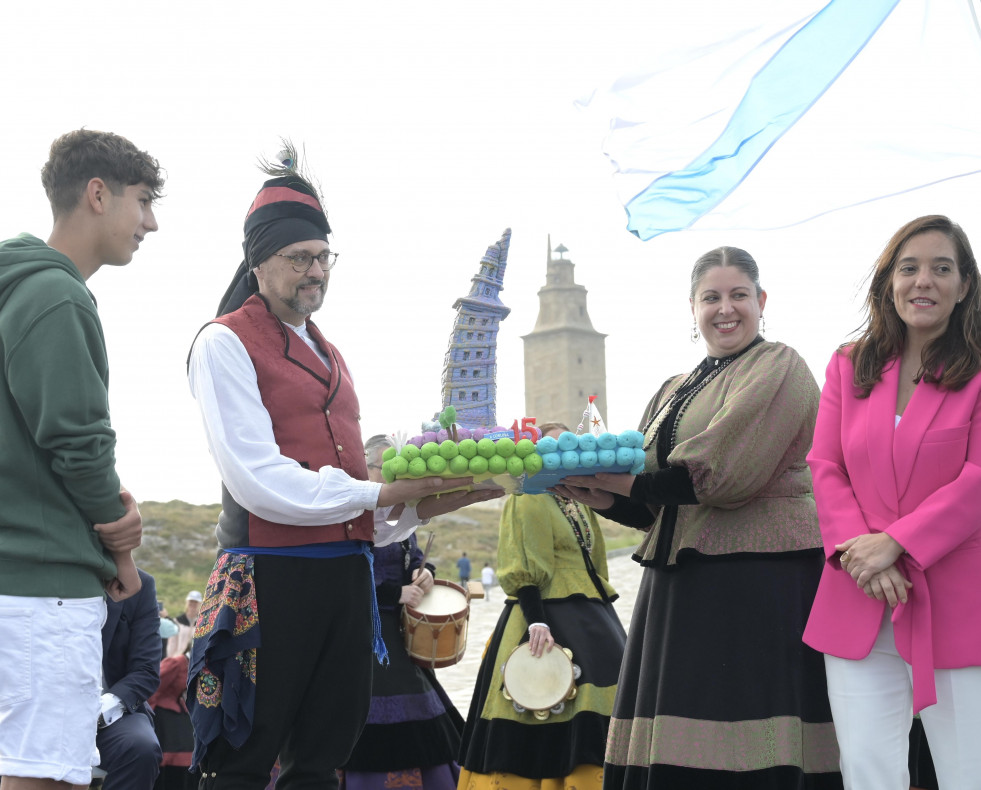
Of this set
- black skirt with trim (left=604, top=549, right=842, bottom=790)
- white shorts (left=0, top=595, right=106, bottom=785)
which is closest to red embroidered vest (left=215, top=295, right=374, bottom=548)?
white shorts (left=0, top=595, right=106, bottom=785)

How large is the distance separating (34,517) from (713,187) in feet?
11.4

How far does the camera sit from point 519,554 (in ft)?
17.4

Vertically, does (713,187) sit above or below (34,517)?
above

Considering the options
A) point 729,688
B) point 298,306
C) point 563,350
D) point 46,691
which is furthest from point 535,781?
point 563,350

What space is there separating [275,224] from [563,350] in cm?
6648

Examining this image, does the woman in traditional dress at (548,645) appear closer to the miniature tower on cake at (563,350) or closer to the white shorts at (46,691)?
the white shorts at (46,691)

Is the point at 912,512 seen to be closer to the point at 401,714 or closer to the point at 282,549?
the point at 282,549

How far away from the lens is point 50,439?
8.55 ft

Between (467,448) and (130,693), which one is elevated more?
(467,448)

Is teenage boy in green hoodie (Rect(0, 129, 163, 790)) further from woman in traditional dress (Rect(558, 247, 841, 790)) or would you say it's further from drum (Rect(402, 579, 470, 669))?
drum (Rect(402, 579, 470, 669))

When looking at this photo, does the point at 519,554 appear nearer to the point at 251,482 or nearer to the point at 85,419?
the point at 251,482

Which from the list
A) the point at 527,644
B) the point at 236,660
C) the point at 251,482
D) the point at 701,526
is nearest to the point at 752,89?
the point at 701,526

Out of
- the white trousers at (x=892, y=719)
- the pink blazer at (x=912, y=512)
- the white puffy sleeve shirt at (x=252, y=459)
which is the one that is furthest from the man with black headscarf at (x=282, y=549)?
the white trousers at (x=892, y=719)

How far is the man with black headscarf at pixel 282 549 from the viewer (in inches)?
120
